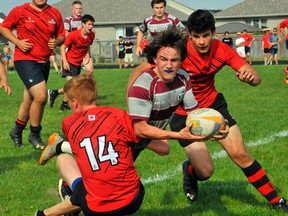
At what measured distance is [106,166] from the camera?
4867 millimetres

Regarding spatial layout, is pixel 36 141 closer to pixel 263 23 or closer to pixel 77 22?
pixel 77 22

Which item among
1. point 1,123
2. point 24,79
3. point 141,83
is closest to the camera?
point 141,83

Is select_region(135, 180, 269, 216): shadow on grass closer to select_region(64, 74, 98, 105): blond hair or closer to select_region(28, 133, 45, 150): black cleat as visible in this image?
select_region(64, 74, 98, 105): blond hair

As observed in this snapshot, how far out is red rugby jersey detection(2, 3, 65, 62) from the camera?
33.2 feet

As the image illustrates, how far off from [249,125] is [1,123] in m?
5.22

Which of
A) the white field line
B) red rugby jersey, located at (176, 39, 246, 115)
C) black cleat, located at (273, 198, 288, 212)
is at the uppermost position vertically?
red rugby jersey, located at (176, 39, 246, 115)

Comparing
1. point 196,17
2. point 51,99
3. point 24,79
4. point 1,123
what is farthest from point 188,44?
point 51,99

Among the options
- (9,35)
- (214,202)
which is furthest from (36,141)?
(214,202)

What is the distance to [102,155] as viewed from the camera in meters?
4.85

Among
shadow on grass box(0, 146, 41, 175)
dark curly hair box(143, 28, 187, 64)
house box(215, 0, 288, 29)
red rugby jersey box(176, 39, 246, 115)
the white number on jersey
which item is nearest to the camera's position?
the white number on jersey

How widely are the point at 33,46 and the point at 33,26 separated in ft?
1.04

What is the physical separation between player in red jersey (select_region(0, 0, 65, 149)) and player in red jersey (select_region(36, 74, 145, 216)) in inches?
194

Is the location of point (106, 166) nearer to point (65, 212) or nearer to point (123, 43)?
point (65, 212)

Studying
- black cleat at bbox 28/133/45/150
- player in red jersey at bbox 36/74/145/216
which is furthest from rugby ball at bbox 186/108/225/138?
black cleat at bbox 28/133/45/150
